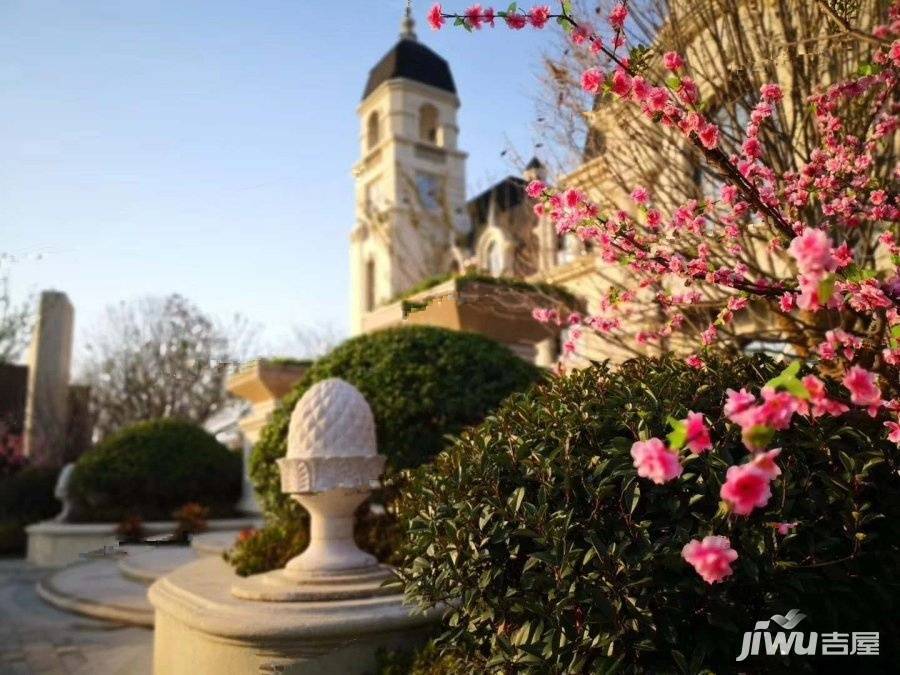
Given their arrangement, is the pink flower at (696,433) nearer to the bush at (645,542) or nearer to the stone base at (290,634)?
the bush at (645,542)

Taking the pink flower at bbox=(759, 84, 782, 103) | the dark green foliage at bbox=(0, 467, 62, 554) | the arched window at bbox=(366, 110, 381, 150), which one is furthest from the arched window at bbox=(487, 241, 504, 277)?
the pink flower at bbox=(759, 84, 782, 103)

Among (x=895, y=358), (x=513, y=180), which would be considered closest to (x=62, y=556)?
(x=513, y=180)

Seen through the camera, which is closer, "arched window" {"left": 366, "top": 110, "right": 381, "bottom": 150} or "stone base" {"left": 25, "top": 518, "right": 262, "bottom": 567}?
"stone base" {"left": 25, "top": 518, "right": 262, "bottom": 567}

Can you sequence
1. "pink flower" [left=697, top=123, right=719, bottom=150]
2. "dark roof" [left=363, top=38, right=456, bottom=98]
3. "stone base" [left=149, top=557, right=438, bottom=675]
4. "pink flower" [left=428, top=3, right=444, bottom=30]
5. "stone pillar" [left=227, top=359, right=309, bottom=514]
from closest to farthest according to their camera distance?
1. "pink flower" [left=697, top=123, right=719, bottom=150]
2. "pink flower" [left=428, top=3, right=444, bottom=30]
3. "stone base" [left=149, top=557, right=438, bottom=675]
4. "stone pillar" [left=227, top=359, right=309, bottom=514]
5. "dark roof" [left=363, top=38, right=456, bottom=98]

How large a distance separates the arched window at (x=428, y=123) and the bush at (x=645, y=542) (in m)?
29.5

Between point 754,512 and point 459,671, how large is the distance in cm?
147

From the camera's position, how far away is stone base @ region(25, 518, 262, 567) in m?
11.6

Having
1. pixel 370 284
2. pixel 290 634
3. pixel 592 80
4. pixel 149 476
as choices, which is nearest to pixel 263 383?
pixel 149 476

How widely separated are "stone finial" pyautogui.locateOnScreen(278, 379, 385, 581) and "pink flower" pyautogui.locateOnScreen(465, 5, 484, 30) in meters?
2.59

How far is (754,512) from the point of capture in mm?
2496

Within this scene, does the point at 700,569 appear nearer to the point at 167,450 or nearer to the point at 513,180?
the point at 513,180

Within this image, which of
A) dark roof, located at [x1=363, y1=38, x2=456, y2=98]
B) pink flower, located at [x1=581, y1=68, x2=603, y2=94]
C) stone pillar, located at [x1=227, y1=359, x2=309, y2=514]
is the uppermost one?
dark roof, located at [x1=363, y1=38, x2=456, y2=98]

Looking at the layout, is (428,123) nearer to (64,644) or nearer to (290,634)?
(64,644)

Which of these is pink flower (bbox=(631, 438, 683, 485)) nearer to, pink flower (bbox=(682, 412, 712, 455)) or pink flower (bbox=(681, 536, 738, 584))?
pink flower (bbox=(682, 412, 712, 455))
